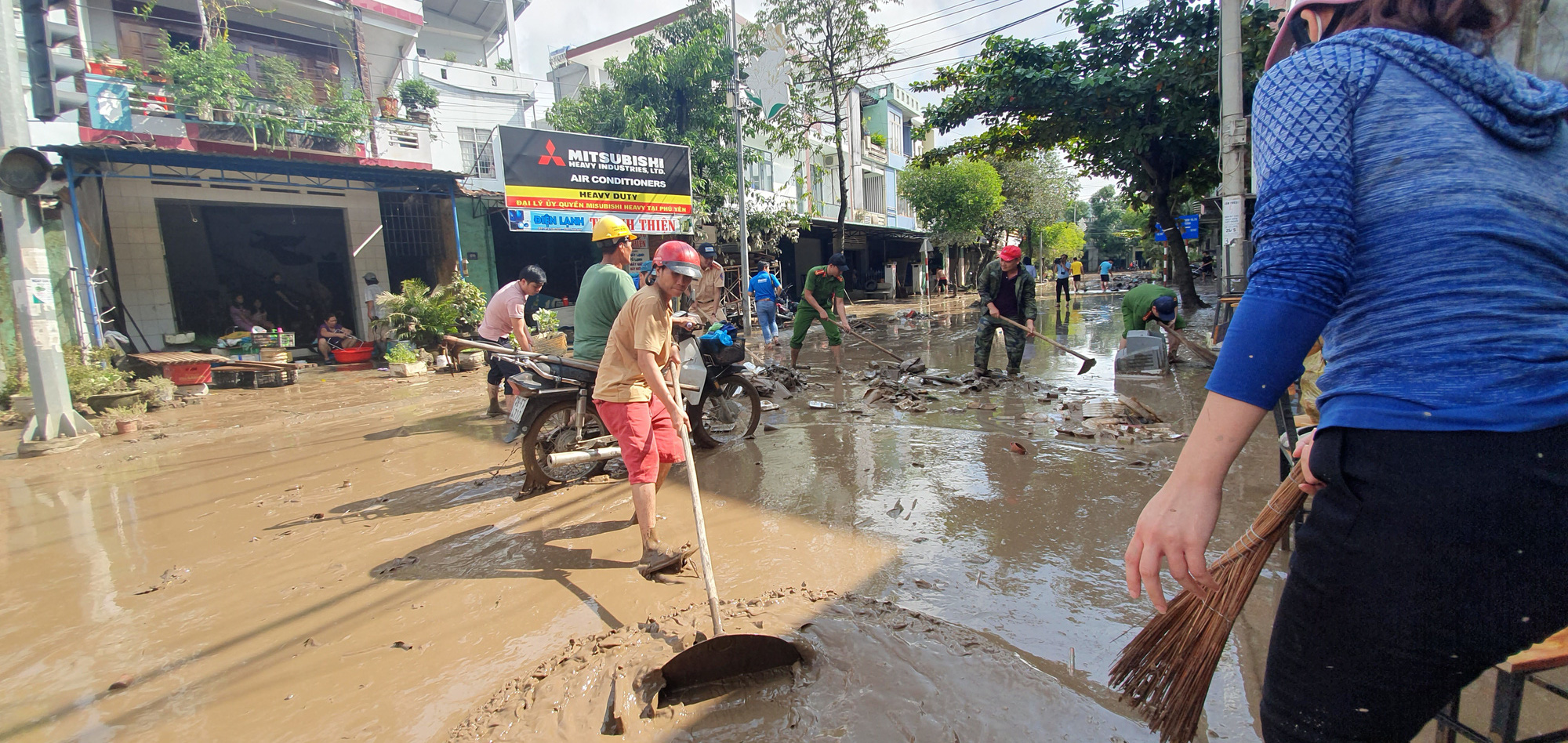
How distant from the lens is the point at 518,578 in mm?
3779

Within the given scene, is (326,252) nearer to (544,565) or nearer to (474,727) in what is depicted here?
(544,565)

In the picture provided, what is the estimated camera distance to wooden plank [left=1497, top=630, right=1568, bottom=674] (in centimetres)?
143

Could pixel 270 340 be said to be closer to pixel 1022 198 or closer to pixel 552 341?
pixel 552 341

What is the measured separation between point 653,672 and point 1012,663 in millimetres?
1360

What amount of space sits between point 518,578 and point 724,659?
1656 mm

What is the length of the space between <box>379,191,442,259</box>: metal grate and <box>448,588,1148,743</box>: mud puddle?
14050mm

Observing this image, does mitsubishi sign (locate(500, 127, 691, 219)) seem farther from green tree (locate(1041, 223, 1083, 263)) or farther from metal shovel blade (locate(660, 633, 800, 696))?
green tree (locate(1041, 223, 1083, 263))

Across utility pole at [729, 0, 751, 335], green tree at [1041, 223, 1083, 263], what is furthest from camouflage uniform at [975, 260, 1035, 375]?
green tree at [1041, 223, 1083, 263]

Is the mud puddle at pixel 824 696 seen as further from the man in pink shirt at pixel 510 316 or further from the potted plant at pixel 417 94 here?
the potted plant at pixel 417 94

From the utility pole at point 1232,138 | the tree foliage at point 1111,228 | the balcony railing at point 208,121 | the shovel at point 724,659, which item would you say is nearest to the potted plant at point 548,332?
the balcony railing at point 208,121

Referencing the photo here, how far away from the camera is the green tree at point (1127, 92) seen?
1294 cm

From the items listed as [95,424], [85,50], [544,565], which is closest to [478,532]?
[544,565]

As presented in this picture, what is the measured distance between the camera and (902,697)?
2.53 meters

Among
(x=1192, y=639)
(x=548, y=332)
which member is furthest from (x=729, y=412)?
(x=548, y=332)
